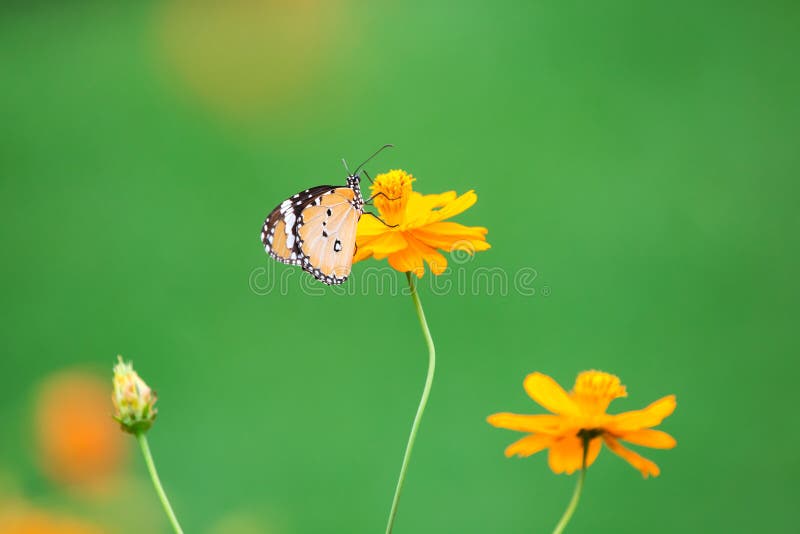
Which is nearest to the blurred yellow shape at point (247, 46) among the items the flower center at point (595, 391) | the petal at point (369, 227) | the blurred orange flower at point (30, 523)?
the blurred orange flower at point (30, 523)

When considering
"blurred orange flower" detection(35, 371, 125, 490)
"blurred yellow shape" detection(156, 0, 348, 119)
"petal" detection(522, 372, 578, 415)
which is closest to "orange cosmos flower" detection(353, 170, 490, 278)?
"petal" detection(522, 372, 578, 415)

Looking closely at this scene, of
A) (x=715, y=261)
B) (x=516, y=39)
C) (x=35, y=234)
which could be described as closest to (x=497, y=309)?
(x=715, y=261)

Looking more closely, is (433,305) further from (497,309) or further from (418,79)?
(418,79)

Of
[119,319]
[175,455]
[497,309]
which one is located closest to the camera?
[175,455]

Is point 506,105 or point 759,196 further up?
point 506,105

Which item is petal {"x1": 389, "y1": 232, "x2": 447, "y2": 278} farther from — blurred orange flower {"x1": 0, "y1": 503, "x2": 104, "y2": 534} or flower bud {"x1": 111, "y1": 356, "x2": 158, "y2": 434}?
blurred orange flower {"x1": 0, "y1": 503, "x2": 104, "y2": 534}

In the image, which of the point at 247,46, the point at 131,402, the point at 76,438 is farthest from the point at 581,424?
the point at 247,46

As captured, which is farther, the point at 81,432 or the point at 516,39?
the point at 516,39
